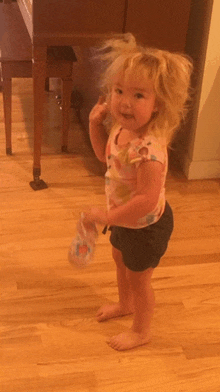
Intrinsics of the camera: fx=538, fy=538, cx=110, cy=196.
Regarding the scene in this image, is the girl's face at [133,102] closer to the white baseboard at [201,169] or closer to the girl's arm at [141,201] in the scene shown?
the girl's arm at [141,201]

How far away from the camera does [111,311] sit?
1.69m

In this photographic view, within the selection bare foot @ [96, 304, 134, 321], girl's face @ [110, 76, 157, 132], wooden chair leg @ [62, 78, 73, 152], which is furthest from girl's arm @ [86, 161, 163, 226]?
wooden chair leg @ [62, 78, 73, 152]

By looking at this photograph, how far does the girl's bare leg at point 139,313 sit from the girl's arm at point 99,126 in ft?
1.11

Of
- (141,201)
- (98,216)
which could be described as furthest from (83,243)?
(141,201)

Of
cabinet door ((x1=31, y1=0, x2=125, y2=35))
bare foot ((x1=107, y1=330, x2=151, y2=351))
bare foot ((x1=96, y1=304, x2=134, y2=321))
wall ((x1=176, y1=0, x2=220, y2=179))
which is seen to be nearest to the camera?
bare foot ((x1=107, y1=330, x2=151, y2=351))

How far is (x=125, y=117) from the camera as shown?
1.25m

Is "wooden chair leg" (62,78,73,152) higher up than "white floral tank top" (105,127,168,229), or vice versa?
"white floral tank top" (105,127,168,229)

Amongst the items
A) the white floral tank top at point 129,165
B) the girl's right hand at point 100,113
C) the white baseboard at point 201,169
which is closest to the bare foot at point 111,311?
the white floral tank top at point 129,165

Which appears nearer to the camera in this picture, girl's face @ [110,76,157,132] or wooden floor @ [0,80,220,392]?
girl's face @ [110,76,157,132]

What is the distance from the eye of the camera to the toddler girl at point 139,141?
1.23 m

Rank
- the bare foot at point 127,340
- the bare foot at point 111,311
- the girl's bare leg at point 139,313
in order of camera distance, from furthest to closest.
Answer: the bare foot at point 111,311 < the bare foot at point 127,340 < the girl's bare leg at point 139,313

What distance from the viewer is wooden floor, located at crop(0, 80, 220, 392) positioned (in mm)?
1513

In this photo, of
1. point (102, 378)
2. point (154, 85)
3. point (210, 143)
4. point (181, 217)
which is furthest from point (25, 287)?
point (210, 143)

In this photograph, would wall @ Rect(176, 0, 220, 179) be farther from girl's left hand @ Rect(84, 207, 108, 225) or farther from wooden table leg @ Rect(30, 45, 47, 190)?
girl's left hand @ Rect(84, 207, 108, 225)
